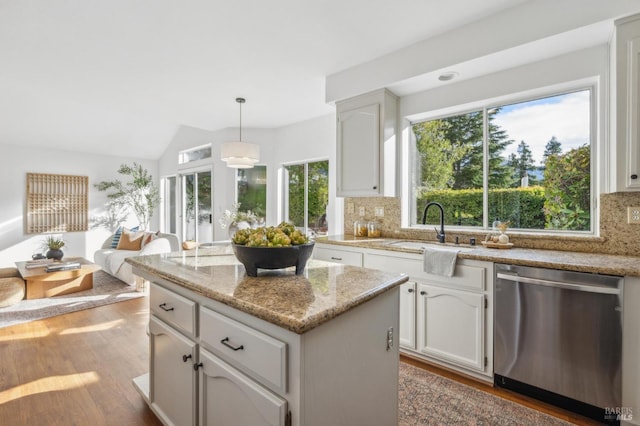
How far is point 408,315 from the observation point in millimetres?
2562

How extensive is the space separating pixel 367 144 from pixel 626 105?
6.28 ft

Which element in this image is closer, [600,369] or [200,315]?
[200,315]

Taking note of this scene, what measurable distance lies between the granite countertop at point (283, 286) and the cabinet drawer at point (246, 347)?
89mm

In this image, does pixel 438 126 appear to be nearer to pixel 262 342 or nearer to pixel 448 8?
pixel 448 8

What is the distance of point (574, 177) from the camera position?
8.14 ft

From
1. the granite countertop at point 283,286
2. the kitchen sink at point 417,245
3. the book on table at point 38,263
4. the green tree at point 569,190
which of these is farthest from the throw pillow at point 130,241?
the green tree at point 569,190

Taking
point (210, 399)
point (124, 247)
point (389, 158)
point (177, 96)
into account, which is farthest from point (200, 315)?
point (124, 247)

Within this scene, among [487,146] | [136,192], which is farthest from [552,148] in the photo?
[136,192]

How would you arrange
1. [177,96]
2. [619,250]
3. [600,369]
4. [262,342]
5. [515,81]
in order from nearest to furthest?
[262,342], [600,369], [619,250], [515,81], [177,96]

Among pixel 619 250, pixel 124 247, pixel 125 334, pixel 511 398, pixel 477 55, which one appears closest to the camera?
pixel 511 398

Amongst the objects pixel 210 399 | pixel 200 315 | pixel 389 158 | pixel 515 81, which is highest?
pixel 515 81

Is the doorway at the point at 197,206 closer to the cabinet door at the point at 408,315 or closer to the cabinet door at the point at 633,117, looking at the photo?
the cabinet door at the point at 408,315

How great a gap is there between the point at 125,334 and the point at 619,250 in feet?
13.9

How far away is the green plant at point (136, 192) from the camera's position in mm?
6965
